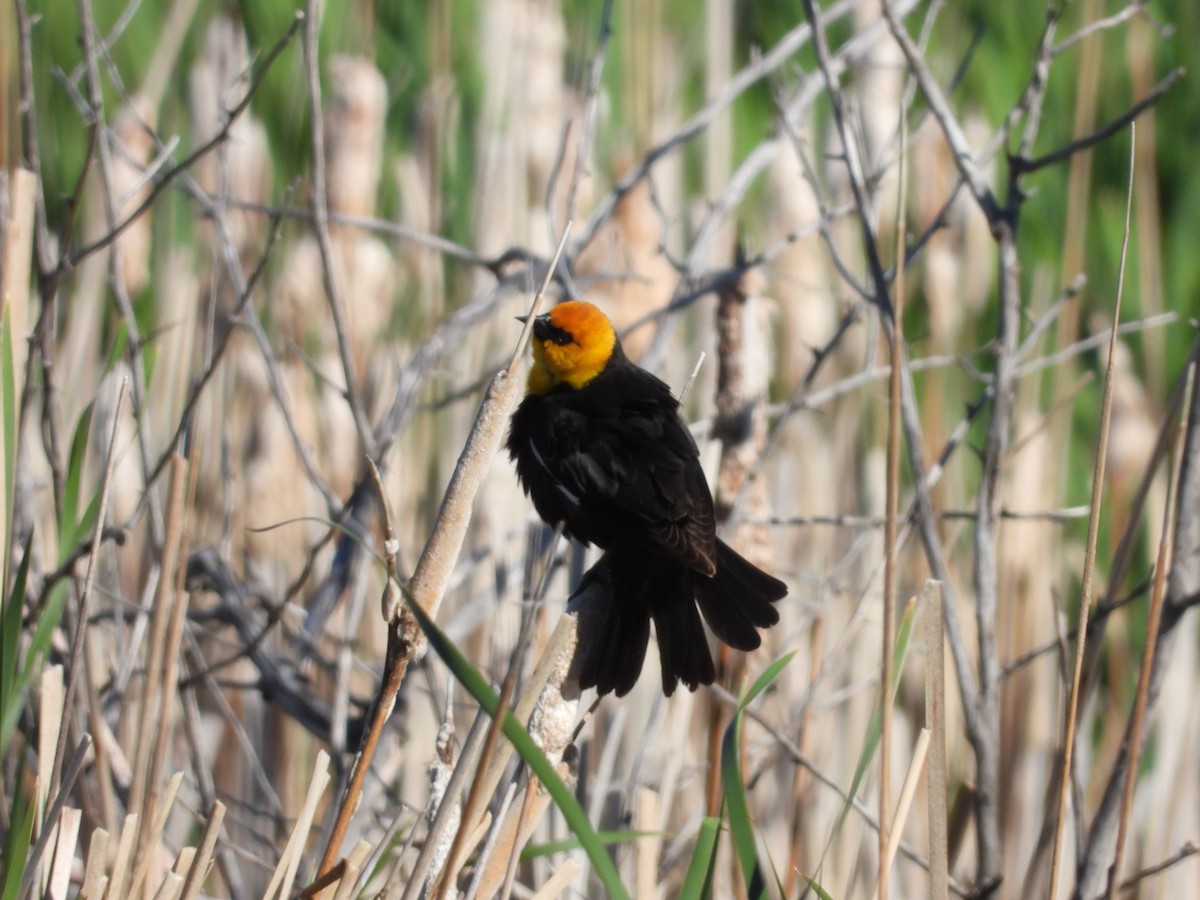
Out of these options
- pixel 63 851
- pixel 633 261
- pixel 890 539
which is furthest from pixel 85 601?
pixel 633 261

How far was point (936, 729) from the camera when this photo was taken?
946 mm

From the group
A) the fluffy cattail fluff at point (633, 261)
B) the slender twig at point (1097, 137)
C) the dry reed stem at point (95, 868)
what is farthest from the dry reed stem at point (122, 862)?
the fluffy cattail fluff at point (633, 261)

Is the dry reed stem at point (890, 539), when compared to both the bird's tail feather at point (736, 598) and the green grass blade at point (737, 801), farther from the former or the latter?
the bird's tail feather at point (736, 598)

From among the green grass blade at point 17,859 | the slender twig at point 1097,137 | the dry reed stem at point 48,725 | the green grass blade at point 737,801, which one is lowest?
the green grass blade at point 17,859

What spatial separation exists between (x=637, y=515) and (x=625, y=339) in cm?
95

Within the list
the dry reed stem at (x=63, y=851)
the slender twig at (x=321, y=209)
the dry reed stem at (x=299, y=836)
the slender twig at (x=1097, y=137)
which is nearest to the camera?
the dry reed stem at (x=299, y=836)

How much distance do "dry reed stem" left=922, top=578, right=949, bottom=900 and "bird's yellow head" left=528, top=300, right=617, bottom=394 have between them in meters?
0.89

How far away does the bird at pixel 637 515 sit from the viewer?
1378 millimetres

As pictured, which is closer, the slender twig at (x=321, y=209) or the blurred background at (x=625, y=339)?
the slender twig at (x=321, y=209)

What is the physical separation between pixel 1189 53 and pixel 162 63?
2322 millimetres

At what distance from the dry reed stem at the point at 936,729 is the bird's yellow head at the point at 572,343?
892 millimetres

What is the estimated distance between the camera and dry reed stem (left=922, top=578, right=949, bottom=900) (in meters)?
0.94

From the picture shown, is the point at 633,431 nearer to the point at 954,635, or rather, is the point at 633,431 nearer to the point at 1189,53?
the point at 954,635

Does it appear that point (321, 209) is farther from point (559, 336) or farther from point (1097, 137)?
point (1097, 137)
